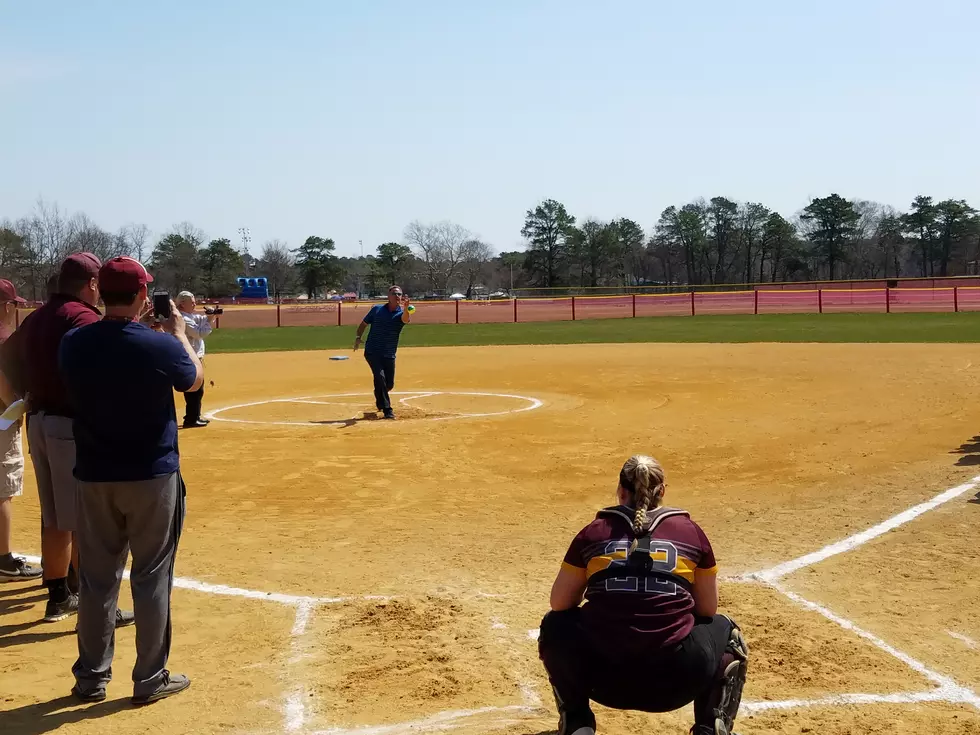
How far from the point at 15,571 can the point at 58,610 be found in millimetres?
1190

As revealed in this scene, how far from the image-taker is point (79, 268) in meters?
5.75

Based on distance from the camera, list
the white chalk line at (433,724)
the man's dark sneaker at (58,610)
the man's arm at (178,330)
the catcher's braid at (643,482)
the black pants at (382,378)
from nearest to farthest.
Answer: the catcher's braid at (643,482) → the white chalk line at (433,724) → the man's arm at (178,330) → the man's dark sneaker at (58,610) → the black pants at (382,378)

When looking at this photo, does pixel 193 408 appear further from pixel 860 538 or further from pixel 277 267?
pixel 277 267

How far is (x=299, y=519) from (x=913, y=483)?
652 cm

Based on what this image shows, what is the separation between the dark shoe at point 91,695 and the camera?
4805 mm

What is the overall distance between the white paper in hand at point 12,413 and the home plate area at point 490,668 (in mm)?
2252

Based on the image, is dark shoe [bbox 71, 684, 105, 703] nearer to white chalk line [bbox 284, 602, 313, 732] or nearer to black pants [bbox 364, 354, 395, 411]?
white chalk line [bbox 284, 602, 313, 732]

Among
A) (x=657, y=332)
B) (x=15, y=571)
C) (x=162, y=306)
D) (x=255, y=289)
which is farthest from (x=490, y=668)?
(x=255, y=289)

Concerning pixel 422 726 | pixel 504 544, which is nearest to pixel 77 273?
pixel 422 726

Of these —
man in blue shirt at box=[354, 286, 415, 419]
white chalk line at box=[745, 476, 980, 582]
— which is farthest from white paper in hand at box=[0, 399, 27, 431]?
man in blue shirt at box=[354, 286, 415, 419]

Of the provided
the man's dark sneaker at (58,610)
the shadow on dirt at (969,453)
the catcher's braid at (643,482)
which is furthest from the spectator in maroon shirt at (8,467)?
the shadow on dirt at (969,453)

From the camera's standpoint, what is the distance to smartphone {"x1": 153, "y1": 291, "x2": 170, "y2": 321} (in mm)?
5418

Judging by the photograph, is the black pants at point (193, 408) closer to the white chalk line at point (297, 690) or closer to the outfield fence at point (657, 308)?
the white chalk line at point (297, 690)

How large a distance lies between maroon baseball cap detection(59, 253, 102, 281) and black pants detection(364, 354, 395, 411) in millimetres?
8700
